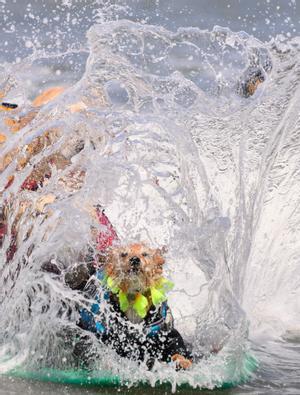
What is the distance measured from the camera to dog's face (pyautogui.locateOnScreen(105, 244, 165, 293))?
16.4ft

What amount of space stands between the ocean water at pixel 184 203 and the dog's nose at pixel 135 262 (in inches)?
19.5

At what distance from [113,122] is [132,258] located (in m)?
1.22

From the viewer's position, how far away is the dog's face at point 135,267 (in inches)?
197

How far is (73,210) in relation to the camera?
223 inches

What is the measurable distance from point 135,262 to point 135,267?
0.11 ft

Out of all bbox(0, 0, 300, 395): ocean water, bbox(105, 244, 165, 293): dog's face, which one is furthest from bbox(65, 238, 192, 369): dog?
bbox(0, 0, 300, 395): ocean water

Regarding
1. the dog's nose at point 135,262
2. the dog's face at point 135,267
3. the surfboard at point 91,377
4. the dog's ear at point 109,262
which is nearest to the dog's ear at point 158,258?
the dog's face at point 135,267

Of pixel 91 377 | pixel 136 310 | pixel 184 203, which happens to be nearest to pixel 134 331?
pixel 136 310

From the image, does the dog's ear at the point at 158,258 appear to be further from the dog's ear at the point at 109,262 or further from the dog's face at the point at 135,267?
the dog's ear at the point at 109,262

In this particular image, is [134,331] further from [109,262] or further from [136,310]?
[109,262]

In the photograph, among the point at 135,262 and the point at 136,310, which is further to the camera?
the point at 136,310

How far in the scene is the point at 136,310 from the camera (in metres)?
5.10

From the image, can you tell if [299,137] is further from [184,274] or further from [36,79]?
[36,79]

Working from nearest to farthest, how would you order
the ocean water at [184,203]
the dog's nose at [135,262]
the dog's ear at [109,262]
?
1. the dog's nose at [135,262]
2. the dog's ear at [109,262]
3. the ocean water at [184,203]
